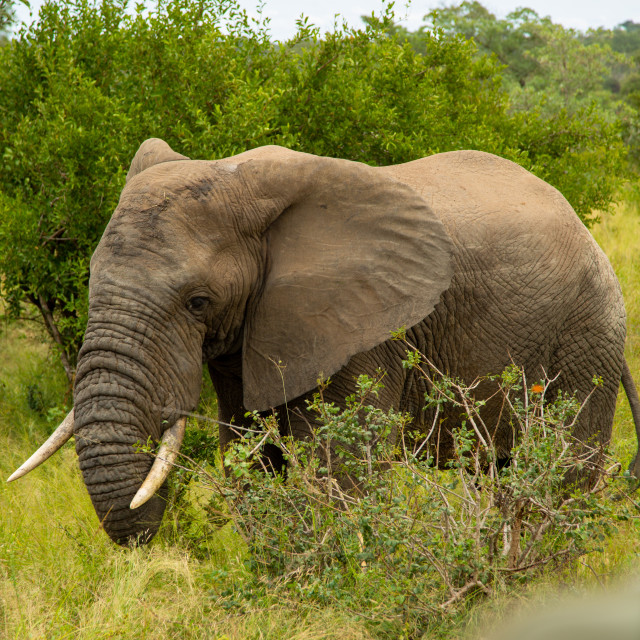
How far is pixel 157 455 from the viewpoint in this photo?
3359 millimetres

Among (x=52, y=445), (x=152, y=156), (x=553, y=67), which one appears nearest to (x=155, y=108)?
(x=152, y=156)

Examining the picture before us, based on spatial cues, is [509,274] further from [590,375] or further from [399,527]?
[399,527]

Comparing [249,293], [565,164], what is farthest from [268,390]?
[565,164]

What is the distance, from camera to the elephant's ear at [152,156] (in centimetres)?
409

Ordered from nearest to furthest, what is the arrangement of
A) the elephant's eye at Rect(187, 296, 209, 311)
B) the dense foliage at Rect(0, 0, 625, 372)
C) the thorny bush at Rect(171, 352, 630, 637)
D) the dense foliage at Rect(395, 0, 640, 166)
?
the thorny bush at Rect(171, 352, 630, 637) < the elephant's eye at Rect(187, 296, 209, 311) < the dense foliage at Rect(0, 0, 625, 372) < the dense foliage at Rect(395, 0, 640, 166)

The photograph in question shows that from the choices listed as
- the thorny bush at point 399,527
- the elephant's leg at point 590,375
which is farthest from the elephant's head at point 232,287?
the elephant's leg at point 590,375

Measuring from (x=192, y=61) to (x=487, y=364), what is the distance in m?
3.18

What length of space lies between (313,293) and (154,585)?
1417mm

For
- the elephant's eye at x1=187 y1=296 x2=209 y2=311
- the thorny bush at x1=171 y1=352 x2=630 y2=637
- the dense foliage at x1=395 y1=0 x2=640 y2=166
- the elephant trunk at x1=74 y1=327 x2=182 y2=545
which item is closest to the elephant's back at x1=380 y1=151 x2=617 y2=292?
the thorny bush at x1=171 y1=352 x2=630 y2=637

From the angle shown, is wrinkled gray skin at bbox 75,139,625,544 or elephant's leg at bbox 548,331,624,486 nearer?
wrinkled gray skin at bbox 75,139,625,544

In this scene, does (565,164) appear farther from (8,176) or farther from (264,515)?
(264,515)

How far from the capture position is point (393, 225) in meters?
3.92

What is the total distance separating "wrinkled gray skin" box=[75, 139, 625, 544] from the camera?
11.4 ft

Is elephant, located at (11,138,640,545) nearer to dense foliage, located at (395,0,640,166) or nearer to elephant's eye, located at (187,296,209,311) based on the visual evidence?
elephant's eye, located at (187,296,209,311)
